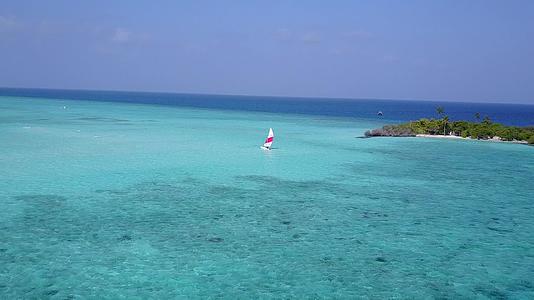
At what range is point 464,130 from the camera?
68062mm

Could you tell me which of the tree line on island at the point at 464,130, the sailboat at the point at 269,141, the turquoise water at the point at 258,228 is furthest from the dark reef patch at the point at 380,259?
the tree line on island at the point at 464,130

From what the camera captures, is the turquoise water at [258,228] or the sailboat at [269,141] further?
the sailboat at [269,141]

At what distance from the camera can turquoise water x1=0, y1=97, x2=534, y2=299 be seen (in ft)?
47.9

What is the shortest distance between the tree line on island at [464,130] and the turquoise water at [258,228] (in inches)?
1077

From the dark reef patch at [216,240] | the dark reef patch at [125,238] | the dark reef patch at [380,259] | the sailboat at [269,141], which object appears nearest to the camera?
the dark reef patch at [380,259]

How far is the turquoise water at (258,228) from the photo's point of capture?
14602 mm

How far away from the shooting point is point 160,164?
1400 inches

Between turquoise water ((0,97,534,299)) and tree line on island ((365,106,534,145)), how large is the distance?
27.4 metres

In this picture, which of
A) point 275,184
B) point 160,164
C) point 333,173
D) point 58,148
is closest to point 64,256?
point 275,184

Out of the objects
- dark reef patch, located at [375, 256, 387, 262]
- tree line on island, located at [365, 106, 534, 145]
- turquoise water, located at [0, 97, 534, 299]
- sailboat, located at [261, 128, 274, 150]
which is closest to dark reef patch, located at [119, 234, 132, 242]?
turquoise water, located at [0, 97, 534, 299]

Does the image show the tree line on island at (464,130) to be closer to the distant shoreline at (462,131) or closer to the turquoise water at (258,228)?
the distant shoreline at (462,131)

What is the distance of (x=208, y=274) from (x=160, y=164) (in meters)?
21.5

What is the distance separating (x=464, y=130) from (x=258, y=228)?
56.3 m

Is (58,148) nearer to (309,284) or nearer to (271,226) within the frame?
(271,226)
